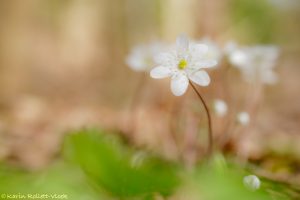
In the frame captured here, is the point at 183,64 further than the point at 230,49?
No

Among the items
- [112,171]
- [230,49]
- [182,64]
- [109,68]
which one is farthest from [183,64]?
[109,68]

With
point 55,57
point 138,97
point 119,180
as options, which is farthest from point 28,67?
point 119,180

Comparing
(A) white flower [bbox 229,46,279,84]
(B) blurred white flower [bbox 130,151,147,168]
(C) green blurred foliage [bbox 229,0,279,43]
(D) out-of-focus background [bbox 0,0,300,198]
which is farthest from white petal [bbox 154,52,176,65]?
(C) green blurred foliage [bbox 229,0,279,43]

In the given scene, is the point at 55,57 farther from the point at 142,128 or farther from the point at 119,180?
the point at 119,180

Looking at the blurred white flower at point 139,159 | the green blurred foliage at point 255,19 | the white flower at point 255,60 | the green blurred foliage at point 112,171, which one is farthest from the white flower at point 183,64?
the green blurred foliage at point 255,19

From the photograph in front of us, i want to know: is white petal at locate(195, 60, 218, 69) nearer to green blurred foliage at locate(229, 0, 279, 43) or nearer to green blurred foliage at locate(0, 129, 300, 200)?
green blurred foliage at locate(0, 129, 300, 200)

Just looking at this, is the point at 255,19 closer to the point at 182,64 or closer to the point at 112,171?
the point at 182,64
